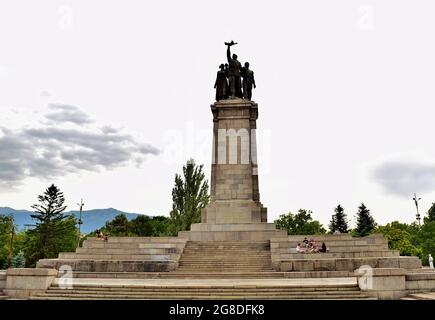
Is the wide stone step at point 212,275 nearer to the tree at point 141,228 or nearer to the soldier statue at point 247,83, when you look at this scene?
the soldier statue at point 247,83

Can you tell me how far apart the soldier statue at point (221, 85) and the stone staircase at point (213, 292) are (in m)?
20.3

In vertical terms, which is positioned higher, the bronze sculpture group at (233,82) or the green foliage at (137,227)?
the bronze sculpture group at (233,82)

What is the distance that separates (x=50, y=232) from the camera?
2303 inches

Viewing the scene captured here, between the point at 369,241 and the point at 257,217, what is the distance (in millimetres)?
8105

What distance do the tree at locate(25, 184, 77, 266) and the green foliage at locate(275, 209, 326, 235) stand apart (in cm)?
3469

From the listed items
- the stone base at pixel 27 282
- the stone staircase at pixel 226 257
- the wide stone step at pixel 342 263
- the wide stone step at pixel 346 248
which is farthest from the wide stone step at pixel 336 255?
the stone base at pixel 27 282

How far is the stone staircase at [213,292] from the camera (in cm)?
1298

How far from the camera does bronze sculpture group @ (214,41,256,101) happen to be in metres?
32.1

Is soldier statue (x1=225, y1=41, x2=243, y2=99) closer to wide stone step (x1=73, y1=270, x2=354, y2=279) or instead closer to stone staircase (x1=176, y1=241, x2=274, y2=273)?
stone staircase (x1=176, y1=241, x2=274, y2=273)

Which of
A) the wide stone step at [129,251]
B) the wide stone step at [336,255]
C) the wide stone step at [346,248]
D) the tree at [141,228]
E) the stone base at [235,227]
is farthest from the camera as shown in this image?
the tree at [141,228]

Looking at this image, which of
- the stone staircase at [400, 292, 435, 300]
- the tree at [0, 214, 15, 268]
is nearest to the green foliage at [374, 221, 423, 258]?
Answer: the stone staircase at [400, 292, 435, 300]
